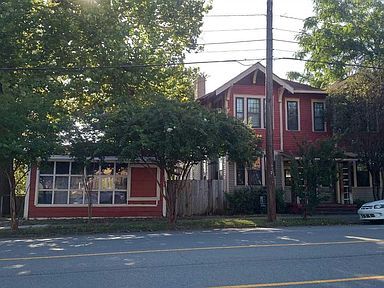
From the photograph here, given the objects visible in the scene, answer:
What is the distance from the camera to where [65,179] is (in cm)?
2130

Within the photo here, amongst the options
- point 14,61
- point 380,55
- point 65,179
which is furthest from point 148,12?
point 380,55

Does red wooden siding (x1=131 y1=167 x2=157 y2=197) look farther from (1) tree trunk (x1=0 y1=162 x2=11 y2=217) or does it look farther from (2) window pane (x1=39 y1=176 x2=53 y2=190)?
(1) tree trunk (x1=0 y1=162 x2=11 y2=217)

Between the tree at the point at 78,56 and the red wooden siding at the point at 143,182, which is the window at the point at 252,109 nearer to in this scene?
the tree at the point at 78,56

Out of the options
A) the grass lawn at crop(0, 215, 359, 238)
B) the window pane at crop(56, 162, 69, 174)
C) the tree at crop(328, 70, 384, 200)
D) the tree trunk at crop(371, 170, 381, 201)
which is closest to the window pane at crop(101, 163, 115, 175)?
the window pane at crop(56, 162, 69, 174)

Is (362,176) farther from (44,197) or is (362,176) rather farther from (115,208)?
(44,197)

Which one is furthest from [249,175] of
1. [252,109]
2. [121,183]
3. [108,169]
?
[108,169]

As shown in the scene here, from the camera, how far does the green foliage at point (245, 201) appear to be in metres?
23.4

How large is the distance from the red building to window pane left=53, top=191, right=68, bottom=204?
893cm

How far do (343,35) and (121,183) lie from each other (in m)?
20.2

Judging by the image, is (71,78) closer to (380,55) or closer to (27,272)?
(27,272)

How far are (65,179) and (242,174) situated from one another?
392 inches

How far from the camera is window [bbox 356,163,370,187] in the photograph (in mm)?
26688

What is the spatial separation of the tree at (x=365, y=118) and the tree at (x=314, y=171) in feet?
10.8

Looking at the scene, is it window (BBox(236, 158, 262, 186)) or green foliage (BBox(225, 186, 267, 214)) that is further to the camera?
window (BBox(236, 158, 262, 186))
